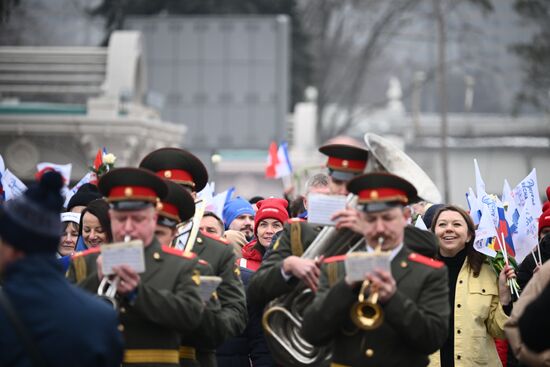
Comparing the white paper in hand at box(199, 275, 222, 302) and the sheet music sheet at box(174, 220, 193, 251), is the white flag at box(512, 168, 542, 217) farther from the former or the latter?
the white paper in hand at box(199, 275, 222, 302)

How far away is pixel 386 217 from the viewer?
6352 mm

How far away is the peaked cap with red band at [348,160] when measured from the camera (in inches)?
275

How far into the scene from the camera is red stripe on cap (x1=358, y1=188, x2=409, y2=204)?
20.8 feet

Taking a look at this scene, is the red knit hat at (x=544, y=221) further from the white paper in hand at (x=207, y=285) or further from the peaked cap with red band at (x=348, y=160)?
the white paper in hand at (x=207, y=285)

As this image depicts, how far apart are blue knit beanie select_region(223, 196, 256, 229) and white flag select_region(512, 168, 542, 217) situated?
255 cm

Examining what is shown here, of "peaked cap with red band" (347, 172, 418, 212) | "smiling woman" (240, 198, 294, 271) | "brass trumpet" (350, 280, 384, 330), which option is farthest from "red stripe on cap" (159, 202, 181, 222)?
"smiling woman" (240, 198, 294, 271)

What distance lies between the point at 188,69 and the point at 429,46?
5177 cm

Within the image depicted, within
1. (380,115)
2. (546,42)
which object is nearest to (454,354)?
(546,42)

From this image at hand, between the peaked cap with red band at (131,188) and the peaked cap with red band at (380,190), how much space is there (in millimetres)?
1018

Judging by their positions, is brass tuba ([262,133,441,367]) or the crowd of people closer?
the crowd of people

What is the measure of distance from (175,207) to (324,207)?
0.90 m

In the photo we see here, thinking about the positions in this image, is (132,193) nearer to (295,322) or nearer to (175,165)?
(295,322)

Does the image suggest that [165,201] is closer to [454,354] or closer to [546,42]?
[454,354]

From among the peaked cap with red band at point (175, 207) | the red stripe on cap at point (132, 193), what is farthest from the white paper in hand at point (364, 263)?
the peaked cap with red band at point (175, 207)
